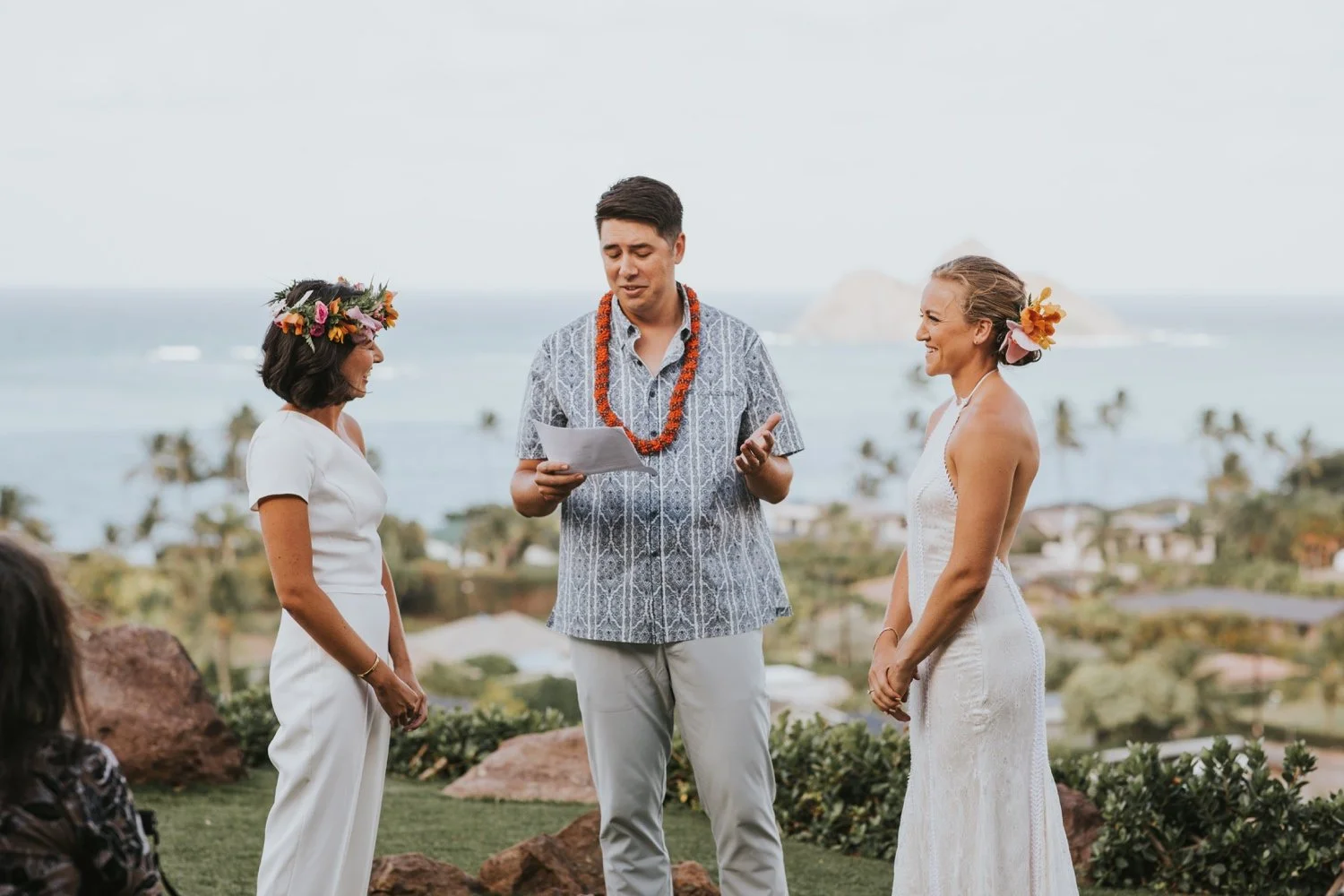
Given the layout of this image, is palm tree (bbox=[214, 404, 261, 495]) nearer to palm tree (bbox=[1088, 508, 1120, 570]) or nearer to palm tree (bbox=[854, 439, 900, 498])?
palm tree (bbox=[854, 439, 900, 498])

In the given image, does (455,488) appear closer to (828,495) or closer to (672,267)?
(828,495)

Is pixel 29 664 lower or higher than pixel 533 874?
higher

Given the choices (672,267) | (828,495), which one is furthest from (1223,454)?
(672,267)

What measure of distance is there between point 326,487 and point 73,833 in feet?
4.08

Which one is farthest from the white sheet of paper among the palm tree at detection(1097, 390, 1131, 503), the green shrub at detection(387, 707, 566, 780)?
the palm tree at detection(1097, 390, 1131, 503)

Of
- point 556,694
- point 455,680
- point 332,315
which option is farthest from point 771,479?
point 455,680

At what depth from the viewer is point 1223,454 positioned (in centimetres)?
2875

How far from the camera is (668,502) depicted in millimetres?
3859

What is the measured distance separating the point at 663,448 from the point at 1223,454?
1061 inches

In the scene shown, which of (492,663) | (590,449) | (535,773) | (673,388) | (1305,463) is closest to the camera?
(590,449)

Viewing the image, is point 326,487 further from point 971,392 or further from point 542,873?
point 542,873

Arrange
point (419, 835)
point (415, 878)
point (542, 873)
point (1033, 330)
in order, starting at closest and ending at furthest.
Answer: point (1033, 330) → point (415, 878) → point (542, 873) → point (419, 835)

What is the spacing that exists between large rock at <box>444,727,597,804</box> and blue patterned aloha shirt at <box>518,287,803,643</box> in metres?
2.86

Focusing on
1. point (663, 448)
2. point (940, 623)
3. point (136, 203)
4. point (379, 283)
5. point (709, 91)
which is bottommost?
point (940, 623)
